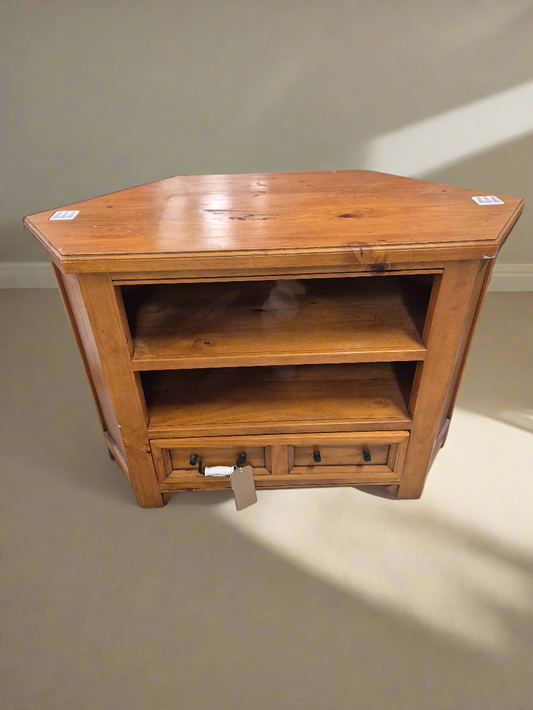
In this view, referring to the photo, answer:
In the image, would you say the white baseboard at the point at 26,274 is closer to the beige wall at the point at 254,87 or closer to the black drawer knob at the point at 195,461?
the beige wall at the point at 254,87

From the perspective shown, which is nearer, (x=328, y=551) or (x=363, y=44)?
(x=328, y=551)

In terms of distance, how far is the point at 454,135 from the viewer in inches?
89.9

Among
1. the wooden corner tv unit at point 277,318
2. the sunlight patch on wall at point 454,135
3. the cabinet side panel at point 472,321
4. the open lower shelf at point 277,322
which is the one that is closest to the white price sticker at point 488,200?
the wooden corner tv unit at point 277,318

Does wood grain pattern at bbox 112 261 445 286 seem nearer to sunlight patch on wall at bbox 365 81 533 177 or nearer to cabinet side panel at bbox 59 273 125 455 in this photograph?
cabinet side panel at bbox 59 273 125 455

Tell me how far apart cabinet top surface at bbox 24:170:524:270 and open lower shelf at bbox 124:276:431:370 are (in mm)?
260

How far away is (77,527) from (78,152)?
183 centimetres

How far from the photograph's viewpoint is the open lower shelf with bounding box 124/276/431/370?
3.90ft

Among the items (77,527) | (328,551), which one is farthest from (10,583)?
(328,551)

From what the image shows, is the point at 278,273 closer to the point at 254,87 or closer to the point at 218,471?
the point at 218,471

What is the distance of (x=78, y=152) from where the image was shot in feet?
7.87

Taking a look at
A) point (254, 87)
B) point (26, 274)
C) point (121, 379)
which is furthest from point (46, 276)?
point (121, 379)

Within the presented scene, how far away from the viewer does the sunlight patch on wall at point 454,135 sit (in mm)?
2205

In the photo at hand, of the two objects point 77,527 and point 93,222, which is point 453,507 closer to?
point 77,527

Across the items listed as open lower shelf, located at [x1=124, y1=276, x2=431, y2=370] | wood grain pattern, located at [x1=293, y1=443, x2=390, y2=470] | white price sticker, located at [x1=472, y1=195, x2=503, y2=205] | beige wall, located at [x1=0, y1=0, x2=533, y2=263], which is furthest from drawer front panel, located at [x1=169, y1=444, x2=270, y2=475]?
beige wall, located at [x1=0, y1=0, x2=533, y2=263]
